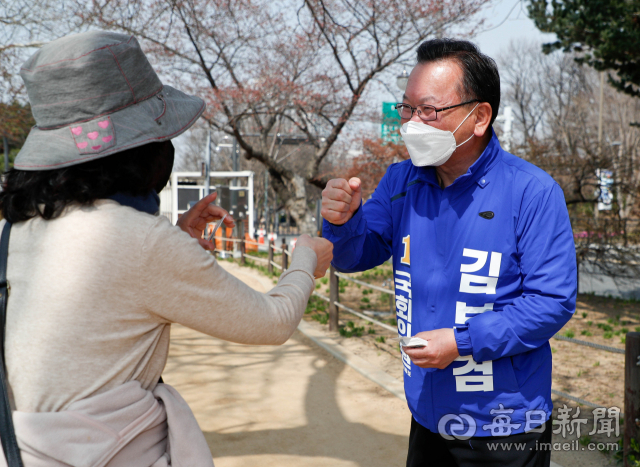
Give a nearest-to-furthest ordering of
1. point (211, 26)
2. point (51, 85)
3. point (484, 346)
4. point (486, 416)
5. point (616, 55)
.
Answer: point (51, 85) → point (484, 346) → point (486, 416) → point (616, 55) → point (211, 26)

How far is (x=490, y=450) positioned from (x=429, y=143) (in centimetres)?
103

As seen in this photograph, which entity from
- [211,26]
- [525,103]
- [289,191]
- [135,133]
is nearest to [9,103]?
[211,26]

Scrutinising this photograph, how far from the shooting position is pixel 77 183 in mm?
1237

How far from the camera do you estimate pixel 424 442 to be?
1909 millimetres

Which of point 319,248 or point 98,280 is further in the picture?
point 319,248

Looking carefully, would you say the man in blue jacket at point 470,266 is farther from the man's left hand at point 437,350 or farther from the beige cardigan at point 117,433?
the beige cardigan at point 117,433

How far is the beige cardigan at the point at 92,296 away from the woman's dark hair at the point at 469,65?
1.09 m

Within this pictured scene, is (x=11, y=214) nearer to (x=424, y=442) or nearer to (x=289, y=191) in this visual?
(x=424, y=442)

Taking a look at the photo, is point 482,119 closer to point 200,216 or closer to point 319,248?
point 319,248

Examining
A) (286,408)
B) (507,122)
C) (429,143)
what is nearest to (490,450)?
(429,143)

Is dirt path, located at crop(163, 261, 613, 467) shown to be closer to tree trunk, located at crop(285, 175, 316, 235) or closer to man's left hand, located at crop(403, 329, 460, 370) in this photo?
man's left hand, located at crop(403, 329, 460, 370)

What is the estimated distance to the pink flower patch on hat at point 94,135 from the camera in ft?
4.04

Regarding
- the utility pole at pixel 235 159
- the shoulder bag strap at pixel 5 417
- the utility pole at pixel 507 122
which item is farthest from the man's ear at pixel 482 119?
the utility pole at pixel 235 159

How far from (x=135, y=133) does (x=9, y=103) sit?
9.04 meters
